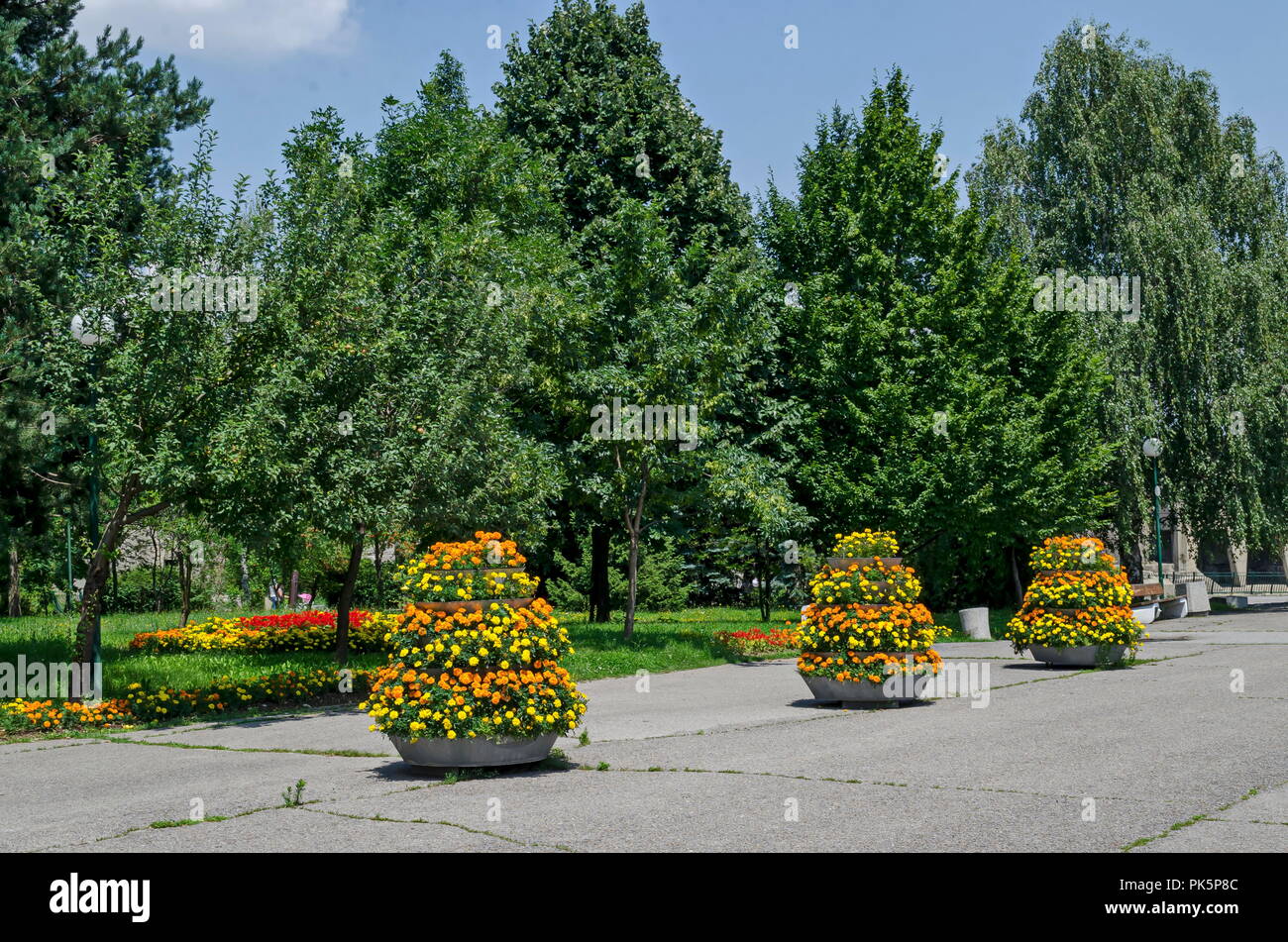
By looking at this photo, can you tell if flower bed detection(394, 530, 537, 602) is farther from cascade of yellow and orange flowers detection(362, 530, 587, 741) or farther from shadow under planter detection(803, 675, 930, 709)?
shadow under planter detection(803, 675, 930, 709)

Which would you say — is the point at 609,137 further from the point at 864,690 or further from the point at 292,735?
the point at 292,735

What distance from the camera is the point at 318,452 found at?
14.2m

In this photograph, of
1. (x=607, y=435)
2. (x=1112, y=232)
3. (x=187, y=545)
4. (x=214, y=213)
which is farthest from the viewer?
(x=1112, y=232)

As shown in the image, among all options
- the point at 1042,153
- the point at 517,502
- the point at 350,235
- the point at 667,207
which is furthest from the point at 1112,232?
the point at 350,235

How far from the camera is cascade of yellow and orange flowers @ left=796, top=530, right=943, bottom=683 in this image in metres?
13.7

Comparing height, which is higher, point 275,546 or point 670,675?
point 275,546

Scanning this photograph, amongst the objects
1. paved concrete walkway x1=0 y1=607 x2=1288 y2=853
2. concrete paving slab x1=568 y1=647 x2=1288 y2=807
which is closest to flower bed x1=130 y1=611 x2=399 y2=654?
paved concrete walkway x1=0 y1=607 x2=1288 y2=853

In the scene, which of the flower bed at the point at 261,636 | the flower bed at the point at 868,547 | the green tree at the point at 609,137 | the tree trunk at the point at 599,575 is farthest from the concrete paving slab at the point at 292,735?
the tree trunk at the point at 599,575

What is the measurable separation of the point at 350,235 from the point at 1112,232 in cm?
2874

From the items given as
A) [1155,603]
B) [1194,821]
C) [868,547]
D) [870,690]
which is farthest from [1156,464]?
[1194,821]

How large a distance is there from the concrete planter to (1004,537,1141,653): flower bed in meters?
7.59

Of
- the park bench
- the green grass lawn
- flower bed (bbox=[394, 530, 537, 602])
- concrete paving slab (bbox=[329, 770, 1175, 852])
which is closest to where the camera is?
concrete paving slab (bbox=[329, 770, 1175, 852])

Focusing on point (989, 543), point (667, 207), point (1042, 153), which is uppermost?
point (1042, 153)

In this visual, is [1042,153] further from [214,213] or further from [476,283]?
[214,213]
